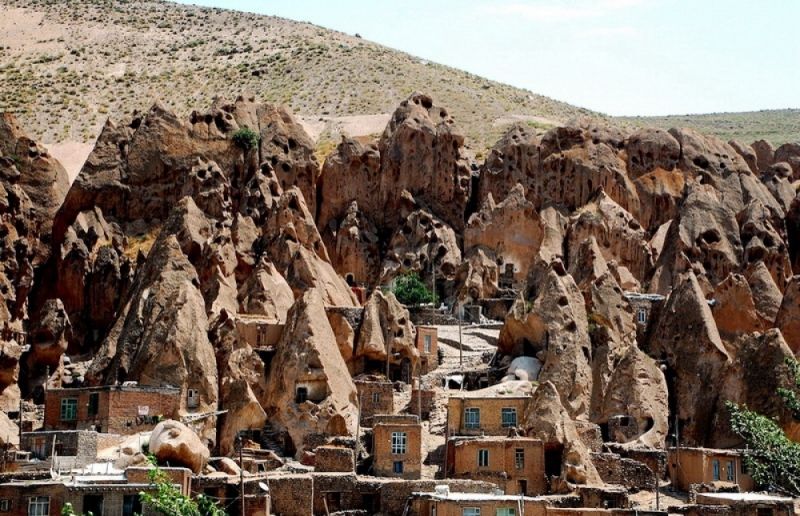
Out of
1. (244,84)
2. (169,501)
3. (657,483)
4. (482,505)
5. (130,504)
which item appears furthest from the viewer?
(244,84)

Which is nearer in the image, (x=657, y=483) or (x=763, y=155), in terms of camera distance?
(x=657, y=483)

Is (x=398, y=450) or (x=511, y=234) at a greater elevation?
(x=511, y=234)

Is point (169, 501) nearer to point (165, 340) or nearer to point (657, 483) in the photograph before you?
point (657, 483)

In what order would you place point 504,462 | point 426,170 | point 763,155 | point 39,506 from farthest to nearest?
point 763,155 < point 426,170 < point 504,462 < point 39,506

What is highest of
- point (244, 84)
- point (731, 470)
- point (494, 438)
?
point (244, 84)

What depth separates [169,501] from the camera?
2463 inches

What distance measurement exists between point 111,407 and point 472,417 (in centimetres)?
1701

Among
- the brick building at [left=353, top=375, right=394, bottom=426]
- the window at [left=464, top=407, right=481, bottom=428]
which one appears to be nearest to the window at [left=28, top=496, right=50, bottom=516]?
the brick building at [left=353, top=375, right=394, bottom=426]

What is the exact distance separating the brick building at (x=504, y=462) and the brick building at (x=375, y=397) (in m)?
8.98

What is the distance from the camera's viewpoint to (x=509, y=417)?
3356 inches

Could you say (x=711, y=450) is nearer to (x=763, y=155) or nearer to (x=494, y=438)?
(x=494, y=438)

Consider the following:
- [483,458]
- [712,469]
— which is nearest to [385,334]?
[483,458]

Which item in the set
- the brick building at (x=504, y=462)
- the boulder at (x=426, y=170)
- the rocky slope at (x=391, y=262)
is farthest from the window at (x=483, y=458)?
the boulder at (x=426, y=170)

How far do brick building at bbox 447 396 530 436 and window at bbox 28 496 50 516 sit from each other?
77.1 feet
